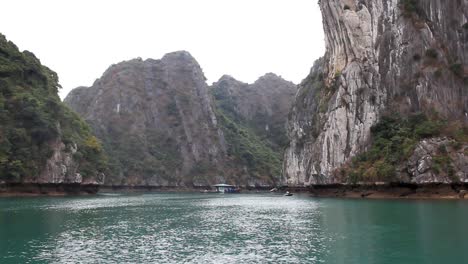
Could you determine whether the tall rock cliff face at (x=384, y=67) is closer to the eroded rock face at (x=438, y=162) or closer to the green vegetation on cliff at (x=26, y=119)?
the eroded rock face at (x=438, y=162)

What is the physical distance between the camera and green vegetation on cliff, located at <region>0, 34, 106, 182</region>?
86.7m

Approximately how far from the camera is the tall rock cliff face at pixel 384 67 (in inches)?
3221

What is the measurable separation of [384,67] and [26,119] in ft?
234

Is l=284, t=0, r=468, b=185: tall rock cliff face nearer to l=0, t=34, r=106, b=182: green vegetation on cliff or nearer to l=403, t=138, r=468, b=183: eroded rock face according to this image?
l=403, t=138, r=468, b=183: eroded rock face

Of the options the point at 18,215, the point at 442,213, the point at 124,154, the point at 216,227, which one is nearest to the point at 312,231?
the point at 216,227

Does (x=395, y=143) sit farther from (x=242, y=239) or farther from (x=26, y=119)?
(x=26, y=119)

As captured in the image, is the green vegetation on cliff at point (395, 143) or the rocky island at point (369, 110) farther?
the rocky island at point (369, 110)

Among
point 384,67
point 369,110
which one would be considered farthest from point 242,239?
point 384,67

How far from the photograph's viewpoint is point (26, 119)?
9275cm

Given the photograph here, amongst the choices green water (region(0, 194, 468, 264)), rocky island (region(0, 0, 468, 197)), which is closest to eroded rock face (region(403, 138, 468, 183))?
rocky island (region(0, 0, 468, 197))

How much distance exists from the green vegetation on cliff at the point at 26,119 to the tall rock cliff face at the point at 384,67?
57.5 m

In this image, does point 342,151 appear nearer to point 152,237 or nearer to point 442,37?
point 442,37

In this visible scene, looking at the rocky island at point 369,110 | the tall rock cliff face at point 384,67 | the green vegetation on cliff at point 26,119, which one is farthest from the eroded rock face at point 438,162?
the green vegetation on cliff at point 26,119

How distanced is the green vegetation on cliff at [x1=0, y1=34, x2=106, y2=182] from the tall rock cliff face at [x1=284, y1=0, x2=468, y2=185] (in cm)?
5752
